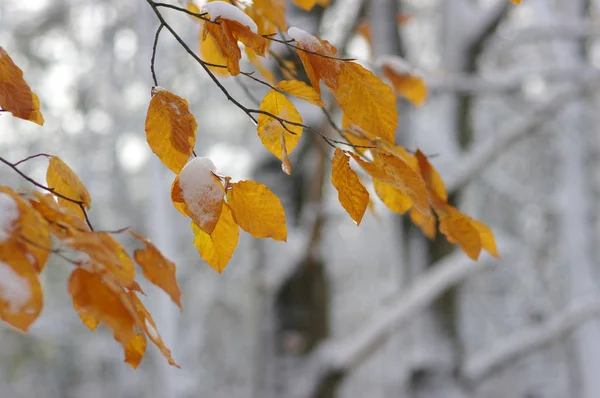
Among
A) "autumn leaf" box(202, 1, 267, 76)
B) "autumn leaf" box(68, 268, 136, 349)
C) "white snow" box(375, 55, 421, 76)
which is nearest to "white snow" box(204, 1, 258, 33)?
"autumn leaf" box(202, 1, 267, 76)

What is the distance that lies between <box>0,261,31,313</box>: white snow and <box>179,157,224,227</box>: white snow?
6.6 inches

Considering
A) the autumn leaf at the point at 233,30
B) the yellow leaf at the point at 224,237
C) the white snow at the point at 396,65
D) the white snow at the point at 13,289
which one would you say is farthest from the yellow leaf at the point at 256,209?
the white snow at the point at 396,65

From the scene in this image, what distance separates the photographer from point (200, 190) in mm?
612

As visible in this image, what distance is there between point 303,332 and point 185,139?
1.66 metres

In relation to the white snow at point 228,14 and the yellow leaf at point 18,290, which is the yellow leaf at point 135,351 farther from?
the white snow at point 228,14

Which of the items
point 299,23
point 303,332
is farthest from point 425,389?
point 299,23

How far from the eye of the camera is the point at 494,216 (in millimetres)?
11484

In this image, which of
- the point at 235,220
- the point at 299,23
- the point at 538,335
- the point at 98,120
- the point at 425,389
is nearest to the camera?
the point at 235,220

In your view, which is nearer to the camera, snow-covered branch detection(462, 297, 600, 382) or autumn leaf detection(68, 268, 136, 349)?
autumn leaf detection(68, 268, 136, 349)

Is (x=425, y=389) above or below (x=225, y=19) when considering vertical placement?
above

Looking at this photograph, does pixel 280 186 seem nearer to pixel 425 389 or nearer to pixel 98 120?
pixel 425 389

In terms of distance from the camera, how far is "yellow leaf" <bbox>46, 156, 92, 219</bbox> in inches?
28.4

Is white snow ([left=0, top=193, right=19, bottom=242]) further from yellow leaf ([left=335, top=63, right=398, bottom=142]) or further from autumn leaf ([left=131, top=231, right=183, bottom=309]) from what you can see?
yellow leaf ([left=335, top=63, right=398, bottom=142])

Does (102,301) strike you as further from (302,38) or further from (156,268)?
(302,38)
